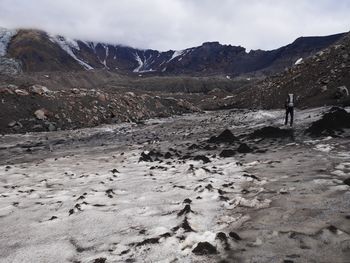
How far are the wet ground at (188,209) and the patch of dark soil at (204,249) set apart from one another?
17 mm

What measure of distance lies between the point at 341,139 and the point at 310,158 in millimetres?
Answer: 2726

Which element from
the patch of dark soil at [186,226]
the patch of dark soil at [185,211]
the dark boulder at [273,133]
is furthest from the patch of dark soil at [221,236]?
the dark boulder at [273,133]

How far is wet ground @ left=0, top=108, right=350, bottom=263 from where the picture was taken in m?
4.73

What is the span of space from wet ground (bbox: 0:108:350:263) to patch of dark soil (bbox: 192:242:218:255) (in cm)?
2

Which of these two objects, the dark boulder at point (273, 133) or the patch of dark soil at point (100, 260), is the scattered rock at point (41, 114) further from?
the patch of dark soil at point (100, 260)

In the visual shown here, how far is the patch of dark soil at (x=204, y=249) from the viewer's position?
4605 mm

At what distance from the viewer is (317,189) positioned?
6.79 meters

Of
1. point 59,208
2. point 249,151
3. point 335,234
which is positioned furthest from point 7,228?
point 249,151

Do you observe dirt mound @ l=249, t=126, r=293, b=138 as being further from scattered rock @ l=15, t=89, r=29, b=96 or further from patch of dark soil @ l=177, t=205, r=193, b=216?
scattered rock @ l=15, t=89, r=29, b=96

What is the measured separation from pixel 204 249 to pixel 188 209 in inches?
57.2

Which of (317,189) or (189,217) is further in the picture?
(317,189)

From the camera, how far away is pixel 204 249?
15.3ft

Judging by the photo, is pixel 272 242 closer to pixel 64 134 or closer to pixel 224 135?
pixel 224 135

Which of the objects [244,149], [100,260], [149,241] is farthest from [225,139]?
[100,260]
